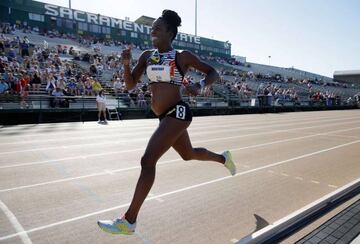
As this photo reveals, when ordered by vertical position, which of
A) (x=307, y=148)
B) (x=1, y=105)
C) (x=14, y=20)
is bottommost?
(x=307, y=148)

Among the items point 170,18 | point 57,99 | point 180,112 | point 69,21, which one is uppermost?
A: point 69,21

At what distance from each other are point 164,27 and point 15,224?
2915 millimetres

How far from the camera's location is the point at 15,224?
3982 millimetres

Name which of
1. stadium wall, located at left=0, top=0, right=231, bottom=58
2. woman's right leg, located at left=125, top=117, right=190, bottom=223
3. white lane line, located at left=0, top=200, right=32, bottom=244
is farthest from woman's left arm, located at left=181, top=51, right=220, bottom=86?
stadium wall, located at left=0, top=0, right=231, bottom=58

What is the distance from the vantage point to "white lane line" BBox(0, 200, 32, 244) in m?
3.59

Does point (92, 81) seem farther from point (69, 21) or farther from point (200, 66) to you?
point (69, 21)

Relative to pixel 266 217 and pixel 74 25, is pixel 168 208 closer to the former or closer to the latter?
pixel 266 217

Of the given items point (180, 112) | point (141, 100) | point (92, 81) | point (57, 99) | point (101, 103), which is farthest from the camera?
point (141, 100)

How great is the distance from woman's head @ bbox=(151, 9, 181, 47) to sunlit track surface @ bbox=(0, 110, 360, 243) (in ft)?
7.23

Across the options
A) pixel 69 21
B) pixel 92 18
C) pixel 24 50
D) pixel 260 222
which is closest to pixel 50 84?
pixel 24 50

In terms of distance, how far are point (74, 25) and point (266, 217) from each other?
4121 cm

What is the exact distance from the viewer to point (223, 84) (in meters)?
33.3

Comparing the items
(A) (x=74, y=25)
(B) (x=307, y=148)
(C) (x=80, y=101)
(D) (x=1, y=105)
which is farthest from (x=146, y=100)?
(A) (x=74, y=25)

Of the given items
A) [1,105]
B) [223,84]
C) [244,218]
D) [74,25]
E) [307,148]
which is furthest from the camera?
[74,25]
